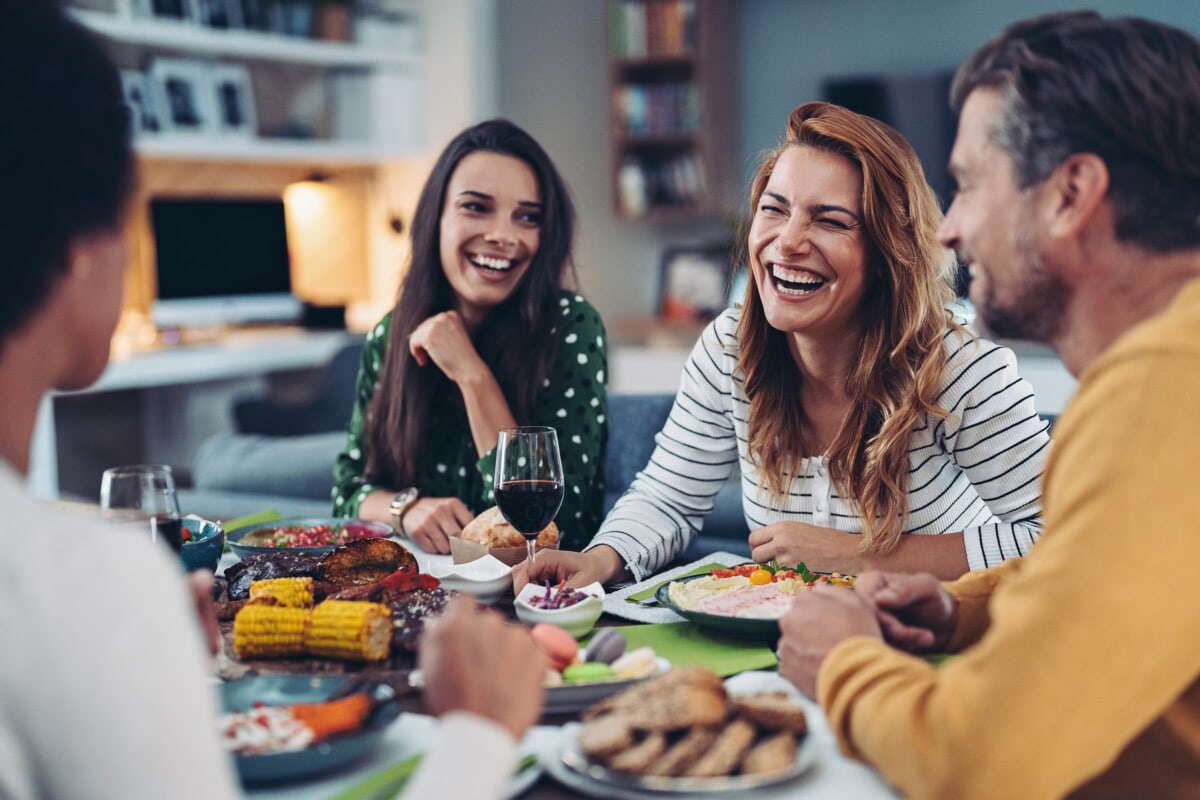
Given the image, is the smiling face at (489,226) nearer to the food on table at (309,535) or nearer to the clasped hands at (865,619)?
the food on table at (309,535)

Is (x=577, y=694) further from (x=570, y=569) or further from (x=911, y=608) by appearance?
(x=570, y=569)

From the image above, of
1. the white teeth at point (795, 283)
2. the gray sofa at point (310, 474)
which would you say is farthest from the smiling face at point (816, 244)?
the gray sofa at point (310, 474)

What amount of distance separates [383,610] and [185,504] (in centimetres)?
199

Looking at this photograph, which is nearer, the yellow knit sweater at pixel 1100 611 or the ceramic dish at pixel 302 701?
the yellow knit sweater at pixel 1100 611

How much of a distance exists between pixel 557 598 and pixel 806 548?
0.46m

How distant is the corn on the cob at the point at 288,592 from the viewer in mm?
1397

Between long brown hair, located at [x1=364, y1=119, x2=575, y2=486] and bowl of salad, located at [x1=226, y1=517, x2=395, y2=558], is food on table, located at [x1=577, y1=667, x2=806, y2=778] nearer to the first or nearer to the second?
bowl of salad, located at [x1=226, y1=517, x2=395, y2=558]

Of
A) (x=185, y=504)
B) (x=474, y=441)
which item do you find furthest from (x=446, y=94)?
(x=474, y=441)

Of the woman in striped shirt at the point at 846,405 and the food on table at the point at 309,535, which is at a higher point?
the woman in striped shirt at the point at 846,405

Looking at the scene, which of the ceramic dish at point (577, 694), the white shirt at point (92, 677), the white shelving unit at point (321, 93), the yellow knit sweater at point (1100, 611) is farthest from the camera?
the white shelving unit at point (321, 93)

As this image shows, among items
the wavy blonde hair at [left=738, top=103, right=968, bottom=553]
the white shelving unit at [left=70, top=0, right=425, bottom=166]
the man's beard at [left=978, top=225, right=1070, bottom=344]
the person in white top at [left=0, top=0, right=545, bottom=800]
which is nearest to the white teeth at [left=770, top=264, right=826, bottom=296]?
the wavy blonde hair at [left=738, top=103, right=968, bottom=553]

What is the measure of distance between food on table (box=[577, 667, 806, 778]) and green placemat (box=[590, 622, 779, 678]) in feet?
0.64

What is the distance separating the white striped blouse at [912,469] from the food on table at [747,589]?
229 millimetres

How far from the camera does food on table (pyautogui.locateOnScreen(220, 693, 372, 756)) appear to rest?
1.01 m
